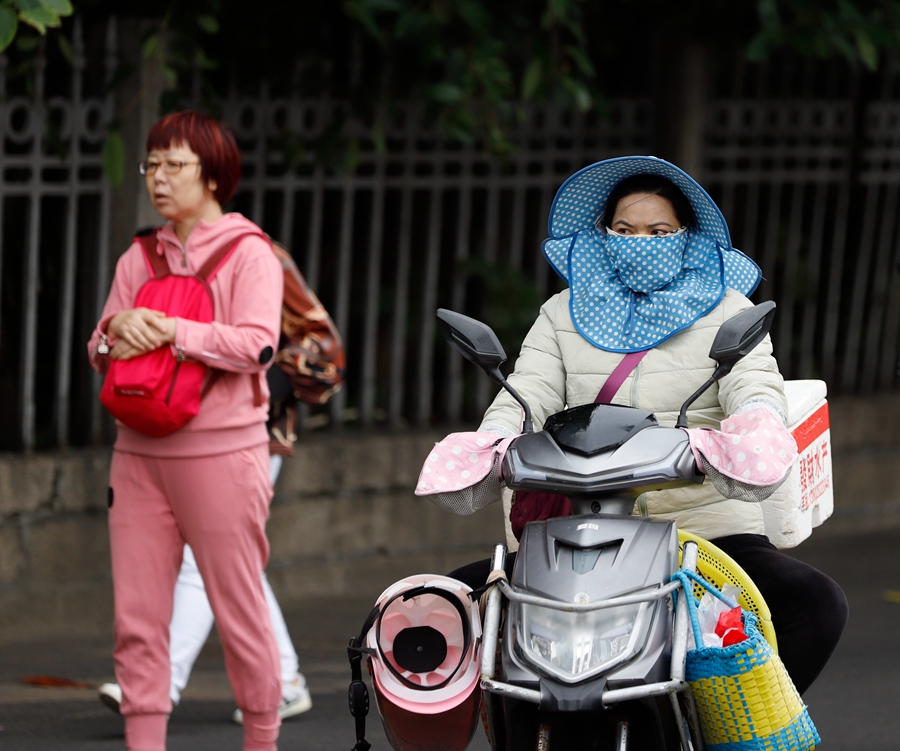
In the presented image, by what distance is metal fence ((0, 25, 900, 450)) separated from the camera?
6254 mm

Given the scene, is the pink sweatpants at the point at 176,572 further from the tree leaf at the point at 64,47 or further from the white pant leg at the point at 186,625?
the tree leaf at the point at 64,47

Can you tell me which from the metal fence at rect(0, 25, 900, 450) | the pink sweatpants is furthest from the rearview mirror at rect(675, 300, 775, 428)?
the metal fence at rect(0, 25, 900, 450)

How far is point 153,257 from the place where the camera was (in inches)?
171

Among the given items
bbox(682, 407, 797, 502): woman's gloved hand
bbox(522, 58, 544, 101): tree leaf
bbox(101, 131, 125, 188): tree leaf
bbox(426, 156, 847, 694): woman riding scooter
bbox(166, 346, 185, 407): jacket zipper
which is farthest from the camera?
bbox(522, 58, 544, 101): tree leaf

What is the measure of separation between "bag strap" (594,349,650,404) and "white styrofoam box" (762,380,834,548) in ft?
1.18

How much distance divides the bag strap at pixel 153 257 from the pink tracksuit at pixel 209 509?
0.02m

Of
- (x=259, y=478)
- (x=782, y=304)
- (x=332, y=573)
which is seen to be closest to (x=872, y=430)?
(x=782, y=304)

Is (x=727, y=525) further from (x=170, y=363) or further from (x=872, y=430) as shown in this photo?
(x=872, y=430)

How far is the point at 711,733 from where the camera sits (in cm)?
281

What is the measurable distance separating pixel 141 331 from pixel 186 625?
1.15 metres

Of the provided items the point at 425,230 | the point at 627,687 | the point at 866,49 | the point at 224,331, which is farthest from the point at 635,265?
the point at 425,230

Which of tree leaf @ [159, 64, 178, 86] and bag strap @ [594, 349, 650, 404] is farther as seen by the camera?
tree leaf @ [159, 64, 178, 86]

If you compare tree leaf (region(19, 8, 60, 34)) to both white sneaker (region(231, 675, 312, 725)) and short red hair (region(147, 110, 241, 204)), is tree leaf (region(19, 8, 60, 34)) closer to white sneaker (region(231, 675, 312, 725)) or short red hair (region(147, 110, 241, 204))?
short red hair (region(147, 110, 241, 204))

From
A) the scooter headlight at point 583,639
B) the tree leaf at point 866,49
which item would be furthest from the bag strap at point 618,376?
the tree leaf at point 866,49
